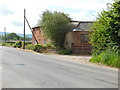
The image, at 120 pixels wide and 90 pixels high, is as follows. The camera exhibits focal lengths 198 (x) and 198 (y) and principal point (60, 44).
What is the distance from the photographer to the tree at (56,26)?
107ft

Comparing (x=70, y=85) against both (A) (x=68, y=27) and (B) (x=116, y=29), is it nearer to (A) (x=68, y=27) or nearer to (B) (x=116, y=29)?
(B) (x=116, y=29)

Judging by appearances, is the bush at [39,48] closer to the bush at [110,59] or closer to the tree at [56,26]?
the tree at [56,26]

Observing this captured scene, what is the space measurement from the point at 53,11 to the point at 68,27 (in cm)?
430

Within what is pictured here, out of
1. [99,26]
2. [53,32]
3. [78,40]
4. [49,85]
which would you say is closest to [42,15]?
[53,32]

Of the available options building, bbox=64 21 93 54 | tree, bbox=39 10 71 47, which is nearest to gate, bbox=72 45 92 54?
building, bbox=64 21 93 54

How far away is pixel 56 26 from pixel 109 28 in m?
17.5

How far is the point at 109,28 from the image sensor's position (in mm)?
15789

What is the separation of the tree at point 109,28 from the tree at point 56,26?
49.6 ft

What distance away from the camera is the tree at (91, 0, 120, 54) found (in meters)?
15.0

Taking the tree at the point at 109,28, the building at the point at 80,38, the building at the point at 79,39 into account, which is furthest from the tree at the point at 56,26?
the tree at the point at 109,28

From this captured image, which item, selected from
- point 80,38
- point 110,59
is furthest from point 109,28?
point 80,38

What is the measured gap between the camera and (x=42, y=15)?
119 feet

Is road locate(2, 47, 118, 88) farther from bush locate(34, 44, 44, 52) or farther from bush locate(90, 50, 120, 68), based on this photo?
bush locate(34, 44, 44, 52)

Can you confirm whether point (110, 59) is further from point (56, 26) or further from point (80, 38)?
point (56, 26)
